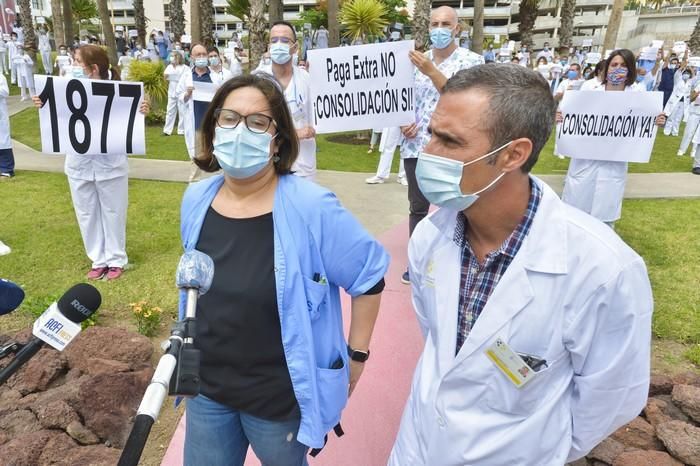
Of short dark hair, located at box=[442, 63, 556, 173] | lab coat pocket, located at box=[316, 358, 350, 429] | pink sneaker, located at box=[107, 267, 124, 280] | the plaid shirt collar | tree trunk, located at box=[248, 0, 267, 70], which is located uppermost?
tree trunk, located at box=[248, 0, 267, 70]

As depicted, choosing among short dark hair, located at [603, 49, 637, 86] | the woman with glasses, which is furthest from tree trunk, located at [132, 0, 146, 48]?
the woman with glasses

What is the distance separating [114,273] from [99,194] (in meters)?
0.79

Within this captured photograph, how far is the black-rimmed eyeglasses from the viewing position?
204cm

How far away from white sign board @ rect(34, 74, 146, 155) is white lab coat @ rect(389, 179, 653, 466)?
378 centimetres

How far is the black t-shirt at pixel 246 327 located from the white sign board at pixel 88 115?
10.4 feet

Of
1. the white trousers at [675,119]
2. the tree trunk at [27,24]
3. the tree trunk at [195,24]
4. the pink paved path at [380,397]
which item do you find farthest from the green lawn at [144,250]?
the tree trunk at [27,24]

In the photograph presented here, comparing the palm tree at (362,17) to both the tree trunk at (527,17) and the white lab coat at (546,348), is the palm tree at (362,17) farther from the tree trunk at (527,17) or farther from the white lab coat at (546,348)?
the white lab coat at (546,348)

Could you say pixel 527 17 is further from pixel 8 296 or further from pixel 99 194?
pixel 8 296

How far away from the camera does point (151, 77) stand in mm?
14602

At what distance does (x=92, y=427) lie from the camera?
294cm

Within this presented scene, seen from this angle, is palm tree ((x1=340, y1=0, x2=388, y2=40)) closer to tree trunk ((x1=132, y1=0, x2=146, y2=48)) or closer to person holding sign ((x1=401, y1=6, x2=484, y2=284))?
tree trunk ((x1=132, y1=0, x2=146, y2=48))

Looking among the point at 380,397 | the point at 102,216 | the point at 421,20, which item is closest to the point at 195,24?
the point at 421,20

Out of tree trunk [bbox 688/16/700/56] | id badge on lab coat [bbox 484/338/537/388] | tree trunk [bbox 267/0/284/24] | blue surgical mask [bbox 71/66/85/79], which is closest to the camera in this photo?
id badge on lab coat [bbox 484/338/537/388]

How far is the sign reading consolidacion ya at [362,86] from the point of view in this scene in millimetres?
4629
